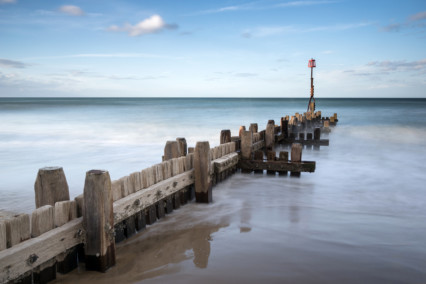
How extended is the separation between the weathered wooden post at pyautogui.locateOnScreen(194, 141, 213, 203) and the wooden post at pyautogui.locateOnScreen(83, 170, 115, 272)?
2567 mm

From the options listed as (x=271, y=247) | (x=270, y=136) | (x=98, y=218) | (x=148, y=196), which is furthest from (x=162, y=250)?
(x=270, y=136)

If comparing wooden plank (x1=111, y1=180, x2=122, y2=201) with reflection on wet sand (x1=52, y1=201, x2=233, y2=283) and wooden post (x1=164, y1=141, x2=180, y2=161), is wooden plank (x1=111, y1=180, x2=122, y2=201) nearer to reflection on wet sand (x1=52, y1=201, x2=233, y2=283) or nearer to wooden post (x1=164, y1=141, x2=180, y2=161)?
reflection on wet sand (x1=52, y1=201, x2=233, y2=283)

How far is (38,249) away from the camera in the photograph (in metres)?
3.15

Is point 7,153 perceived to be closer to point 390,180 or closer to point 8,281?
point 8,281

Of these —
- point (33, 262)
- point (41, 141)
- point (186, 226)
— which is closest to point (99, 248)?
point (33, 262)

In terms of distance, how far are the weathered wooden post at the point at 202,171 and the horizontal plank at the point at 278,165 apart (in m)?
2.54

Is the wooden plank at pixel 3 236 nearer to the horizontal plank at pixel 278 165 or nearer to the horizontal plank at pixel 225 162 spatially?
the horizontal plank at pixel 225 162

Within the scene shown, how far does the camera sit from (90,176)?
11.5ft

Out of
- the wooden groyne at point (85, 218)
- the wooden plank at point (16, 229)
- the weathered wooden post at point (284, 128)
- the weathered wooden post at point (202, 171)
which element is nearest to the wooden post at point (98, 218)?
the wooden groyne at point (85, 218)

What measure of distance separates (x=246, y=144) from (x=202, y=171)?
2846 millimetres

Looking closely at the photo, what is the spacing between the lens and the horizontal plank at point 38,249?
2.89 m

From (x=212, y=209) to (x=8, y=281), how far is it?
12.3ft

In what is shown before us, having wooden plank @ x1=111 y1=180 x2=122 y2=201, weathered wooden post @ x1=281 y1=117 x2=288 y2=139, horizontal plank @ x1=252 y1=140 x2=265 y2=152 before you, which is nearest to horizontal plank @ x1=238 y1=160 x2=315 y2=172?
horizontal plank @ x1=252 y1=140 x2=265 y2=152

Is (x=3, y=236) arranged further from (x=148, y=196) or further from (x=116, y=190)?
(x=148, y=196)
